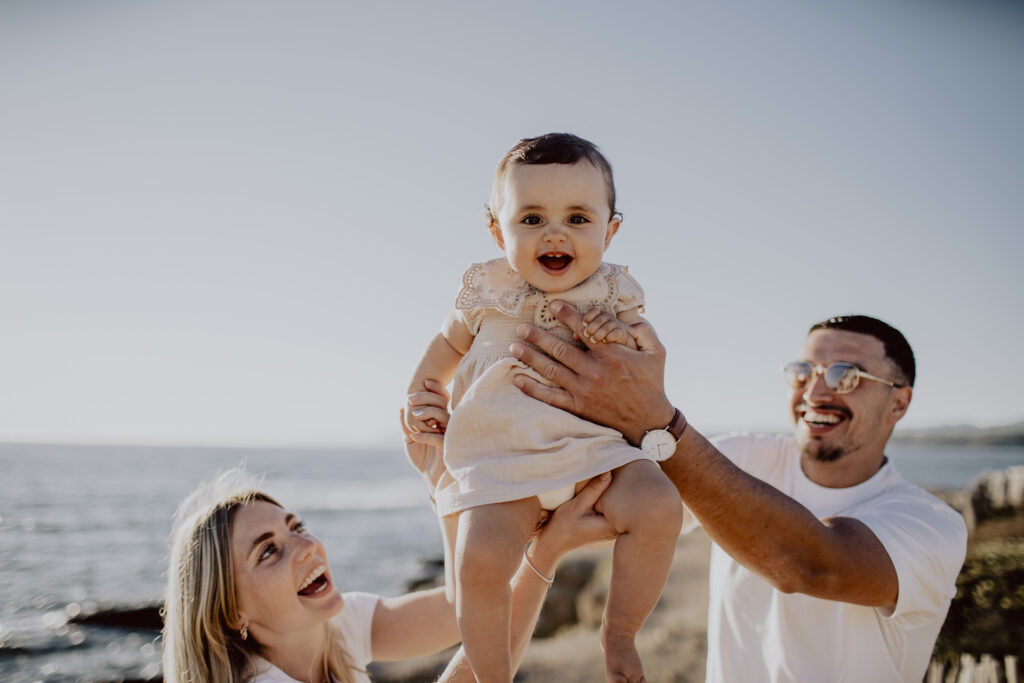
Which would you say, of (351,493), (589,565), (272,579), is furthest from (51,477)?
(272,579)

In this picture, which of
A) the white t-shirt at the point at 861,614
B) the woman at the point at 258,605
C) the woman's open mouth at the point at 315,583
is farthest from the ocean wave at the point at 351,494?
the white t-shirt at the point at 861,614

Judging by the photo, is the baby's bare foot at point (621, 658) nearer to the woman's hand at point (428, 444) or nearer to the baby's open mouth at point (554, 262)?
the woman's hand at point (428, 444)

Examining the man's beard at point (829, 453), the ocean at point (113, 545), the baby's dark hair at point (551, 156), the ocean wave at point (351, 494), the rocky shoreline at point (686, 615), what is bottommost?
the ocean wave at point (351, 494)

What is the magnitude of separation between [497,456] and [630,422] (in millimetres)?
604

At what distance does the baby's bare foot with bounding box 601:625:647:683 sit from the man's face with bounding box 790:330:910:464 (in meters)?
2.20

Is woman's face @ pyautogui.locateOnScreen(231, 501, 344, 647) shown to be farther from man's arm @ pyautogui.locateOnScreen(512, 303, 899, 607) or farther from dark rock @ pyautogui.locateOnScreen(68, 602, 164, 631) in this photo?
dark rock @ pyautogui.locateOnScreen(68, 602, 164, 631)

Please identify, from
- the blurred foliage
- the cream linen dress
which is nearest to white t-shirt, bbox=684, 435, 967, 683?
the cream linen dress

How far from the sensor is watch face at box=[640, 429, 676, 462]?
2.81 m

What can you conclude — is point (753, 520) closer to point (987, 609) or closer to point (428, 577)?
point (987, 609)

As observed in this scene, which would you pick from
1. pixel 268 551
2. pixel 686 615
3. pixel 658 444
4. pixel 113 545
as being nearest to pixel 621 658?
pixel 658 444

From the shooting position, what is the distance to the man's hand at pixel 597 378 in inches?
102

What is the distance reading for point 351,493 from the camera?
1599 inches

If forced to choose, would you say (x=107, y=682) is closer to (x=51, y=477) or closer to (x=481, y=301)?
(x=481, y=301)

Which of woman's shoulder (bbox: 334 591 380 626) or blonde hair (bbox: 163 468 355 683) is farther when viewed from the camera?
woman's shoulder (bbox: 334 591 380 626)
